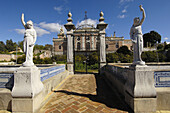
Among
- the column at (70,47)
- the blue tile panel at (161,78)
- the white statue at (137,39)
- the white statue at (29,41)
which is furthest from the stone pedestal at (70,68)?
the blue tile panel at (161,78)

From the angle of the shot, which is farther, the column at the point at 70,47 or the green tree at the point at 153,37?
the green tree at the point at 153,37

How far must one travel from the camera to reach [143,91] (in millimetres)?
2793

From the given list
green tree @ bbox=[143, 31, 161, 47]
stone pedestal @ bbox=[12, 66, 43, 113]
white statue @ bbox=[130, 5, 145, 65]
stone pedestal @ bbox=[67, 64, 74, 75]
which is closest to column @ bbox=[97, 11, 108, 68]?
stone pedestal @ bbox=[67, 64, 74, 75]

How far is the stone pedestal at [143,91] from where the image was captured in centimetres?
279

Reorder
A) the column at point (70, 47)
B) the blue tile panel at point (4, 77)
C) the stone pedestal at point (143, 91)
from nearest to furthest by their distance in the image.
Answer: the stone pedestal at point (143, 91) < the blue tile panel at point (4, 77) < the column at point (70, 47)

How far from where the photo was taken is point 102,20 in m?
8.48

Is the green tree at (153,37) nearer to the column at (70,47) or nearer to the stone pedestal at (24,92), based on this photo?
the column at (70,47)

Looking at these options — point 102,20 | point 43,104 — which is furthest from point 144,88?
point 102,20

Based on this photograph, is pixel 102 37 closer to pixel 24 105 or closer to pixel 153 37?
pixel 24 105

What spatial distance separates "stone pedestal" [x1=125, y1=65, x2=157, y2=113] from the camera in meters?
2.79

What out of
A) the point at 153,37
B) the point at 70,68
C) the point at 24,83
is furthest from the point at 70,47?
the point at 153,37

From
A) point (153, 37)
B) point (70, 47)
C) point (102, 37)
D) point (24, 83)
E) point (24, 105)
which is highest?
point (153, 37)

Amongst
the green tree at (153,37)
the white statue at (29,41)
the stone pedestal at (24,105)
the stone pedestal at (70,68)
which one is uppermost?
the green tree at (153,37)

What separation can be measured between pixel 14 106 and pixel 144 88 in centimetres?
448
